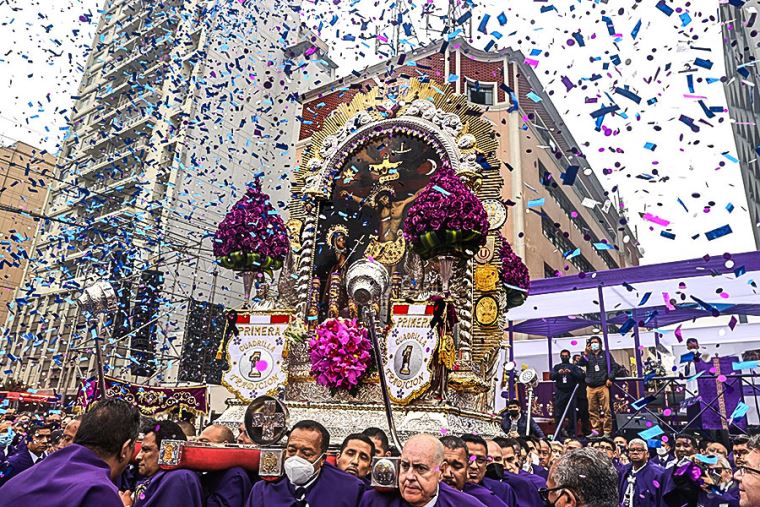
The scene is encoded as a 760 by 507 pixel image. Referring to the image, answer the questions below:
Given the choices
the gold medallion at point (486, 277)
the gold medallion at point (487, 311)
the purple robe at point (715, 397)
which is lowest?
the purple robe at point (715, 397)

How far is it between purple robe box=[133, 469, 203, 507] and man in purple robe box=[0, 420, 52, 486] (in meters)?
2.74

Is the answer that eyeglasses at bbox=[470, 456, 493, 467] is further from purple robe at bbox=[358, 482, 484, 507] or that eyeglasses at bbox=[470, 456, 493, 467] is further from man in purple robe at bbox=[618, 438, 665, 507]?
man in purple robe at bbox=[618, 438, 665, 507]

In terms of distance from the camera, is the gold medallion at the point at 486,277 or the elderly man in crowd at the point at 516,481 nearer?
the elderly man in crowd at the point at 516,481

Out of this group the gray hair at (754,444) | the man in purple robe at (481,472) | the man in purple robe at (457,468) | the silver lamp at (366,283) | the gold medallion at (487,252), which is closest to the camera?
the gray hair at (754,444)

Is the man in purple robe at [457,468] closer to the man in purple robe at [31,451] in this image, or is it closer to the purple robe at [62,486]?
the purple robe at [62,486]

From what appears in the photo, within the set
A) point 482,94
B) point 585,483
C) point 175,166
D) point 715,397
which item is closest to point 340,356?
point 585,483

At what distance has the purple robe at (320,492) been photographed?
3.14 m

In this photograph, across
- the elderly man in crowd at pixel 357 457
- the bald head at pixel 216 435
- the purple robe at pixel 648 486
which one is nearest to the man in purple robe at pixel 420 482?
the elderly man in crowd at pixel 357 457

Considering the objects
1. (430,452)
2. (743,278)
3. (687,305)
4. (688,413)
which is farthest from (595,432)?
(430,452)

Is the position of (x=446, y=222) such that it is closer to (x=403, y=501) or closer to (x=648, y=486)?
(x=648, y=486)

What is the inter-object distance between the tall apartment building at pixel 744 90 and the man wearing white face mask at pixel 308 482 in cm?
1027

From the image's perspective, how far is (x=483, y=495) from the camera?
3770mm

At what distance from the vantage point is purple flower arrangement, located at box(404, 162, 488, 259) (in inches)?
265

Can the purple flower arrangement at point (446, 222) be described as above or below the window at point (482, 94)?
below
